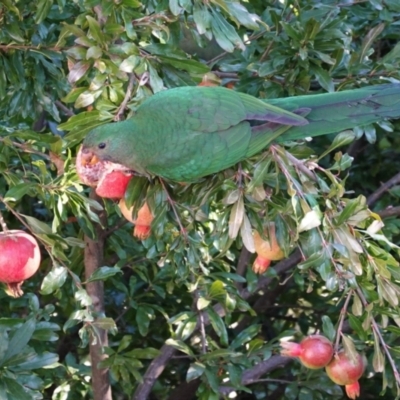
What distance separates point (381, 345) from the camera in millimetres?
1677

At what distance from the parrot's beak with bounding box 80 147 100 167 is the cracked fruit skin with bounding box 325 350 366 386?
2.28ft

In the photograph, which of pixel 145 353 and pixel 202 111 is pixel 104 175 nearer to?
pixel 202 111

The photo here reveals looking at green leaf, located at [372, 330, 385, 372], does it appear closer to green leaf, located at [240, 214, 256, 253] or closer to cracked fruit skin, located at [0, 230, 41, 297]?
green leaf, located at [240, 214, 256, 253]

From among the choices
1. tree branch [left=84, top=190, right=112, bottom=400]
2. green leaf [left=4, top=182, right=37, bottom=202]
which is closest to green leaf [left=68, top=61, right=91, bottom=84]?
green leaf [left=4, top=182, right=37, bottom=202]

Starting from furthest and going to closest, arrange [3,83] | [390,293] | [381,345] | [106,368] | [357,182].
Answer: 1. [357,182]
2. [106,368]
3. [3,83]
4. [381,345]
5. [390,293]

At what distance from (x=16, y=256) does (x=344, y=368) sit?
761 millimetres

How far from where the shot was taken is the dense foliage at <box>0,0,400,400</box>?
1.50 m

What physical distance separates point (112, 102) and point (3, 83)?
416 millimetres

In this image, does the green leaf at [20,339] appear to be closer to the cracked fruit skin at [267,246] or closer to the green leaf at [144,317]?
the cracked fruit skin at [267,246]

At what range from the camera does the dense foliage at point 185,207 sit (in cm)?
150

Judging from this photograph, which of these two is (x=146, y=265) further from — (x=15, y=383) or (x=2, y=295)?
(x=15, y=383)

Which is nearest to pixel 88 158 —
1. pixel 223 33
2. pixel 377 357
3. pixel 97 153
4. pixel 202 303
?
pixel 97 153

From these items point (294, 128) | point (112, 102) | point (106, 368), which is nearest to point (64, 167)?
point (112, 102)

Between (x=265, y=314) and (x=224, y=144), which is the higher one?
(x=224, y=144)
